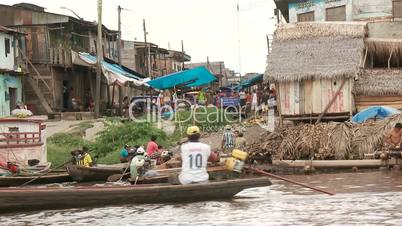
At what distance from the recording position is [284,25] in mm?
23281

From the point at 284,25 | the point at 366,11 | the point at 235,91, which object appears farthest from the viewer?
the point at 235,91

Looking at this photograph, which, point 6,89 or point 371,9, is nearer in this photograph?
point 371,9

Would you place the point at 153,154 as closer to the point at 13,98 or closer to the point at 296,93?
the point at 296,93

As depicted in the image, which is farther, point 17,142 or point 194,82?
point 194,82

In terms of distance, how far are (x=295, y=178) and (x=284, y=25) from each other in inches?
312

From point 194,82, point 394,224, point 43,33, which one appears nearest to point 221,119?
point 194,82

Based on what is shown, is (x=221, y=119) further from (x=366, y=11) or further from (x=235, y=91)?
(x=235, y=91)

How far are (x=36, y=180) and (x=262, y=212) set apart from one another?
28.3ft

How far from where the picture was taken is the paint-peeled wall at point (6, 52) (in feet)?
103

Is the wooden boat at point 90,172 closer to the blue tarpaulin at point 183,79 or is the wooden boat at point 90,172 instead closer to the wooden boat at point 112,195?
the wooden boat at point 112,195

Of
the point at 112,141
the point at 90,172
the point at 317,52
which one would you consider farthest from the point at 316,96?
the point at 90,172

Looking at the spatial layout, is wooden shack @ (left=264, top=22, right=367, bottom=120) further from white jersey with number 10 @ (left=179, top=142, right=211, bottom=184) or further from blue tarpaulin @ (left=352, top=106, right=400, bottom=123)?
white jersey with number 10 @ (left=179, top=142, right=211, bottom=184)

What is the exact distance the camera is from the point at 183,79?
84.3 feet

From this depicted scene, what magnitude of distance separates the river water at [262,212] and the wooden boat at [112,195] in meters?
0.14
